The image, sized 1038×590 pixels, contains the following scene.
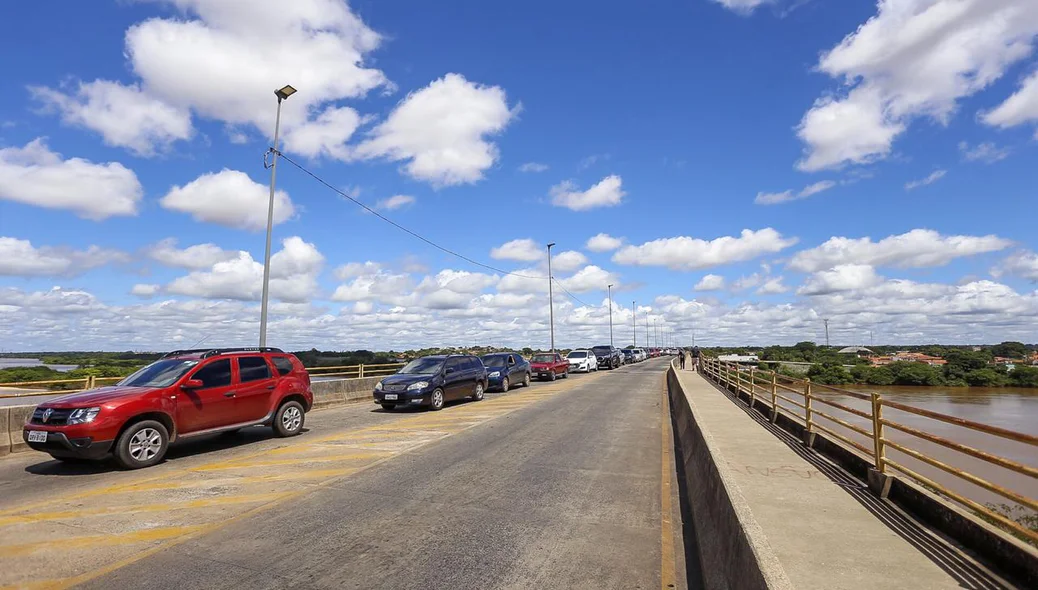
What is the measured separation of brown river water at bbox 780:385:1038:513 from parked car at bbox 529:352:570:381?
1396 cm

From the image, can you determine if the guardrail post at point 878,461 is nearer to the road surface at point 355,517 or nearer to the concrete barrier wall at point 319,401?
the road surface at point 355,517

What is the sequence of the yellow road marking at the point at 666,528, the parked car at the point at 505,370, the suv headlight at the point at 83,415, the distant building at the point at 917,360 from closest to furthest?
the yellow road marking at the point at 666,528, the suv headlight at the point at 83,415, the parked car at the point at 505,370, the distant building at the point at 917,360

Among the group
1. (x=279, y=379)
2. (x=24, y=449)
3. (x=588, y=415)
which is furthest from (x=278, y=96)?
(x=588, y=415)

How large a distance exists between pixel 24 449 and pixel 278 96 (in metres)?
10.7

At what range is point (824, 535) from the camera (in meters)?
4.71

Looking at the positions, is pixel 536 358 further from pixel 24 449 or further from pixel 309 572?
pixel 309 572

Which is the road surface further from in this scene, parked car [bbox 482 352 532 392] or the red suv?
parked car [bbox 482 352 532 392]

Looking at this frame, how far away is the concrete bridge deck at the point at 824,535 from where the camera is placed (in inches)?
149

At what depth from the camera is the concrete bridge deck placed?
12.4 ft

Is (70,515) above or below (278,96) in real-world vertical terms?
below

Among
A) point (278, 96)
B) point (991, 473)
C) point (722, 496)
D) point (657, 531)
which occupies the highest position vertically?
point (278, 96)

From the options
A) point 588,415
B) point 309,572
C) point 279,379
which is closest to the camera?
point 309,572

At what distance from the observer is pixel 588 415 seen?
15617 mm

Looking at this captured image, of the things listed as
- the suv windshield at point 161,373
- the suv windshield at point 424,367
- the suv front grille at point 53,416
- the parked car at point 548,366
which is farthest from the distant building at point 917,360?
the suv front grille at point 53,416
